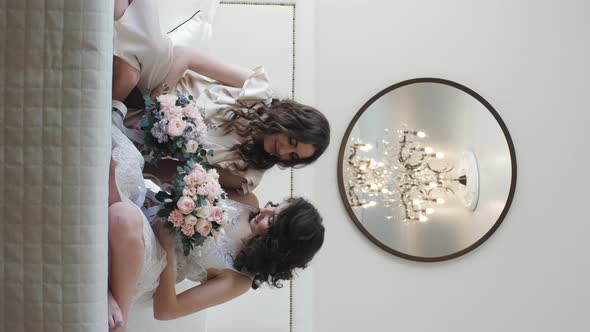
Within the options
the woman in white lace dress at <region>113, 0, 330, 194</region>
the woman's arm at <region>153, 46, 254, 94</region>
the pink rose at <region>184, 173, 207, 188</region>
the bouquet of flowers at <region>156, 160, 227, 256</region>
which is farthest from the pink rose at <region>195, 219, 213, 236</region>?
the woman's arm at <region>153, 46, 254, 94</region>

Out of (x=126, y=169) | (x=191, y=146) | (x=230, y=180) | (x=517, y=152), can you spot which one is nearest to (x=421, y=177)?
(x=517, y=152)

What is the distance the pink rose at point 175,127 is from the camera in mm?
1865

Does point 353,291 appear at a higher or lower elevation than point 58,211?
lower

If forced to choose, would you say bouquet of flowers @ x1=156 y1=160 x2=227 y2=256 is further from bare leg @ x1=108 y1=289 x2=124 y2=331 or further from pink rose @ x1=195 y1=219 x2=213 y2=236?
bare leg @ x1=108 y1=289 x2=124 y2=331

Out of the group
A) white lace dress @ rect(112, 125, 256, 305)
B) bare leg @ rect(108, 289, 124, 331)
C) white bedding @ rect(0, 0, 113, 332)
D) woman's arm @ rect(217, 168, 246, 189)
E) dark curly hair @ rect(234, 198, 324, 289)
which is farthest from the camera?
woman's arm @ rect(217, 168, 246, 189)

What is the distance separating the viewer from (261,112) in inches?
82.1

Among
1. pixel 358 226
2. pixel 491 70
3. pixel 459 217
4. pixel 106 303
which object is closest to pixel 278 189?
pixel 358 226

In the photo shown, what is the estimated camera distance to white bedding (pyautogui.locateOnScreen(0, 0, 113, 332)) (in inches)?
55.5

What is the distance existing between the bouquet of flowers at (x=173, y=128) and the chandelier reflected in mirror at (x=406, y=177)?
146cm

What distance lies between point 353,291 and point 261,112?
150 centimetres

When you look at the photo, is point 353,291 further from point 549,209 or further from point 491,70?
point 491,70

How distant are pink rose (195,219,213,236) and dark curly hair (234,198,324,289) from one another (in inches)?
9.2

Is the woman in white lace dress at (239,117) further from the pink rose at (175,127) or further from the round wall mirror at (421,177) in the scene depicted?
the round wall mirror at (421,177)

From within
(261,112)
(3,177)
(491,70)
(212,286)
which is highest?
(491,70)
